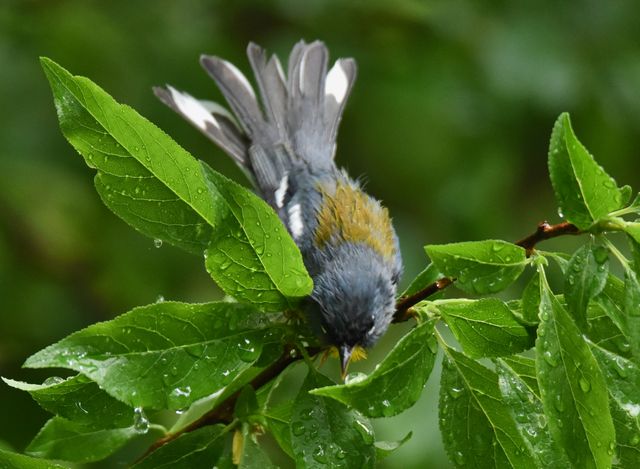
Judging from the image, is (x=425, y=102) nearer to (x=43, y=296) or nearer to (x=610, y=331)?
(x=43, y=296)

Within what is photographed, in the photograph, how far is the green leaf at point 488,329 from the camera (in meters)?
1.49

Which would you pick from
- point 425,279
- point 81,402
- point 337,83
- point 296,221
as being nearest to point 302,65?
point 337,83

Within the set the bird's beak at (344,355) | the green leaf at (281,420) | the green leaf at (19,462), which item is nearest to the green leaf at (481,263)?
the green leaf at (281,420)

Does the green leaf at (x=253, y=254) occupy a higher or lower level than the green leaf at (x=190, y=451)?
higher

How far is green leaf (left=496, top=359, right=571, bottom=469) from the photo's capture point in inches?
58.2

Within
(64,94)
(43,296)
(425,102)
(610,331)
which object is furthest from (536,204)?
(64,94)

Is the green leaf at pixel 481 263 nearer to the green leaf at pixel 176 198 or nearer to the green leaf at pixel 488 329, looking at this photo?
the green leaf at pixel 488 329

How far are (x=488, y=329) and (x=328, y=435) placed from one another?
0.31 m

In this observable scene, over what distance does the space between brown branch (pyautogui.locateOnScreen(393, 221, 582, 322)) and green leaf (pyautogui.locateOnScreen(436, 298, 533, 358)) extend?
0.06 metres

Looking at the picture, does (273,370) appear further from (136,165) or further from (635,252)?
(635,252)

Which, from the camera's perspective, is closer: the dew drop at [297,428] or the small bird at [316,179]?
the dew drop at [297,428]

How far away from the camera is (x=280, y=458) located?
3988mm

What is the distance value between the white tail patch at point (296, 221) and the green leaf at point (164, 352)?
130cm

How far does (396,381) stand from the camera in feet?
4.66
